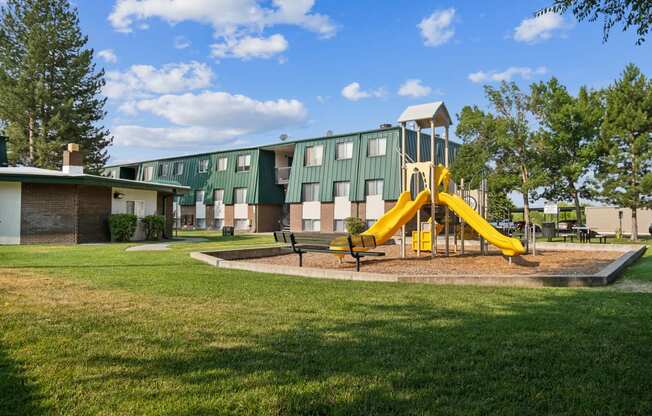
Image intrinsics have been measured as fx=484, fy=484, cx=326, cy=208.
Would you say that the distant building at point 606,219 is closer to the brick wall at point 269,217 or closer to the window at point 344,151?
the window at point 344,151

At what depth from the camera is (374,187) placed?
35.0 metres

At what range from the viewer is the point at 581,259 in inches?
575

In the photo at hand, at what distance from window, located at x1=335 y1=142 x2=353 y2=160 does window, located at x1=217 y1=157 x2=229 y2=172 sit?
12.9 meters

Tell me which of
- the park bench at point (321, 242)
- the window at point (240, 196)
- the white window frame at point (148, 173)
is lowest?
the park bench at point (321, 242)

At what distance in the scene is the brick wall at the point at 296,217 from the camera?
130 ft

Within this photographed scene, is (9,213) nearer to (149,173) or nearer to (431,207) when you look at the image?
(431,207)

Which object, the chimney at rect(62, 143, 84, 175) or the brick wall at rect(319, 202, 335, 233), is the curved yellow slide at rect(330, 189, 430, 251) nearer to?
the chimney at rect(62, 143, 84, 175)

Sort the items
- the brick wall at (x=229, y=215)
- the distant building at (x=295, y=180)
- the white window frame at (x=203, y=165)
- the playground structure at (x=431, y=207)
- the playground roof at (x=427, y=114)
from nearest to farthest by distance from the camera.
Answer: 1. the playground structure at (x=431, y=207)
2. the playground roof at (x=427, y=114)
3. the distant building at (x=295, y=180)
4. the brick wall at (x=229, y=215)
5. the white window frame at (x=203, y=165)

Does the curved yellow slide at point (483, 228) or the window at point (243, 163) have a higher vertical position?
the window at point (243, 163)

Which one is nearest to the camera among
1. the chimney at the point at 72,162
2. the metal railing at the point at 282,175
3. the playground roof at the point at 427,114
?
the playground roof at the point at 427,114

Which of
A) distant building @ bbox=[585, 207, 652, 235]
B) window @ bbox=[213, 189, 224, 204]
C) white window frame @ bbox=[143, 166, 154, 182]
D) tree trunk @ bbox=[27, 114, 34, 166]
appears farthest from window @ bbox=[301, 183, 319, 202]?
distant building @ bbox=[585, 207, 652, 235]

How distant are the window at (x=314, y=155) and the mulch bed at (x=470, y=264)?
909 inches

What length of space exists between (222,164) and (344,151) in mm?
14269

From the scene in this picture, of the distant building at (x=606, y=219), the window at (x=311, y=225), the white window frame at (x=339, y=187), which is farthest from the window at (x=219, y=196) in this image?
the distant building at (x=606, y=219)
